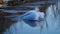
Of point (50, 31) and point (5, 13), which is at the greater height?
point (5, 13)

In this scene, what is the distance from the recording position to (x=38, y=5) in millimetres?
1378

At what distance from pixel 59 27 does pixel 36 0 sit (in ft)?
1.00

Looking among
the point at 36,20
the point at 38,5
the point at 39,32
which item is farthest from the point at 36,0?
the point at 39,32

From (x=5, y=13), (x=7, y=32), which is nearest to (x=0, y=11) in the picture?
(x=5, y=13)

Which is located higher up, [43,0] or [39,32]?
[43,0]

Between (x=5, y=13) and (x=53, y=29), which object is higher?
(x=5, y=13)

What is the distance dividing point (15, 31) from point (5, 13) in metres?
0.18

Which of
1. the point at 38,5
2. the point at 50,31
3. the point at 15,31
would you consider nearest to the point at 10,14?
the point at 15,31

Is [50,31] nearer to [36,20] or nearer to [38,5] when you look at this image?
[36,20]

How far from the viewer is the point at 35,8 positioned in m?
1.36

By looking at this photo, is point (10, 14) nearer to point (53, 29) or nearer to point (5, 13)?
point (5, 13)

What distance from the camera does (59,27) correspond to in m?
1.31

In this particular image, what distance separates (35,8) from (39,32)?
0.21 m

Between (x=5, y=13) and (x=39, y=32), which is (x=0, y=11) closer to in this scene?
(x=5, y=13)
